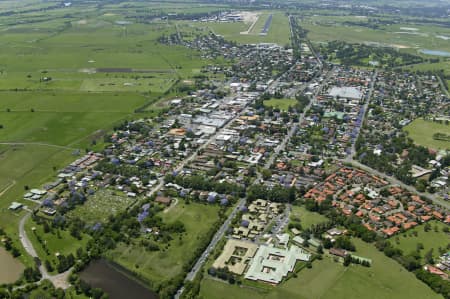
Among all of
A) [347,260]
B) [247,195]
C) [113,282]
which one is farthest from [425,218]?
[113,282]

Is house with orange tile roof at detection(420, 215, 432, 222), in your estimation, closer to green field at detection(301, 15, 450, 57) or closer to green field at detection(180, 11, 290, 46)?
green field at detection(180, 11, 290, 46)

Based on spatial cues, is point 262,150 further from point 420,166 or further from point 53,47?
point 53,47

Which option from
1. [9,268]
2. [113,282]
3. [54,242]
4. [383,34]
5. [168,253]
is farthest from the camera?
[383,34]

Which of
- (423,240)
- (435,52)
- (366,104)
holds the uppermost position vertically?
(435,52)

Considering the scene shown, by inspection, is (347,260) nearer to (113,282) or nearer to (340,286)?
(340,286)

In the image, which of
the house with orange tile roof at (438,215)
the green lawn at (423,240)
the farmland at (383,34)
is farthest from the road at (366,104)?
the farmland at (383,34)

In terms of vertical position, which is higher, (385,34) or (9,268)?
(385,34)

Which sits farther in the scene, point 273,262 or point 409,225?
point 409,225

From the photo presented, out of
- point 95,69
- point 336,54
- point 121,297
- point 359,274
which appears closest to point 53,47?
point 95,69
